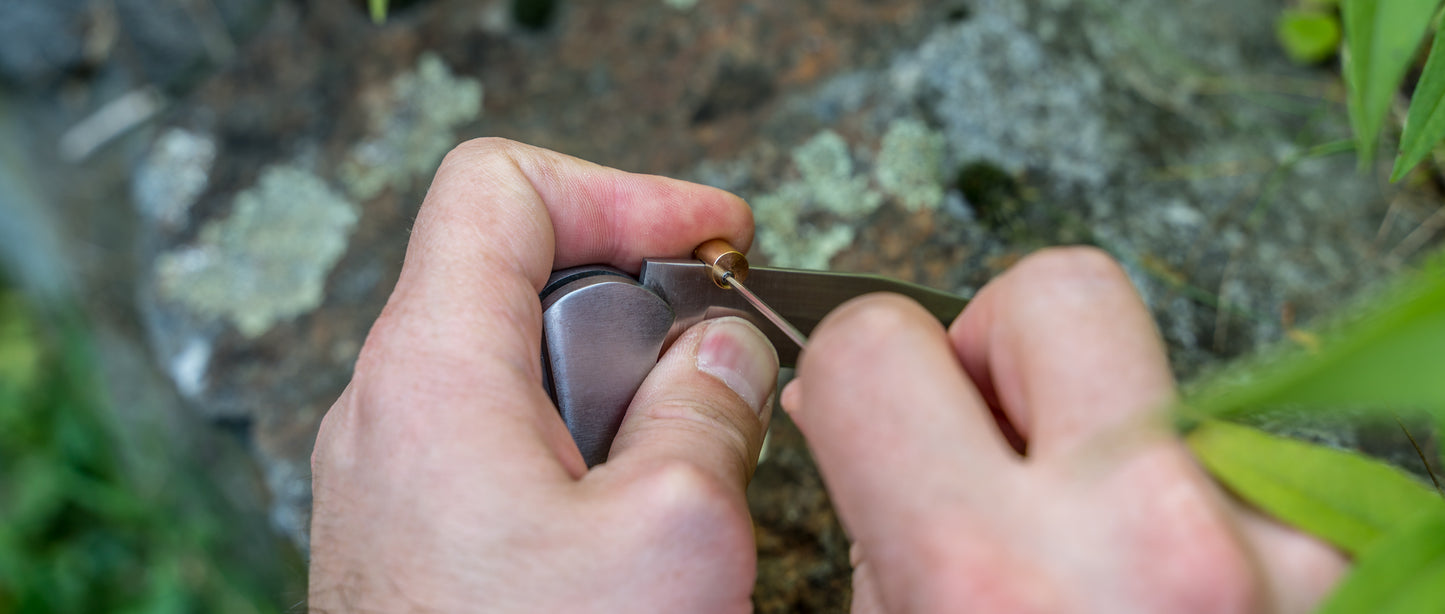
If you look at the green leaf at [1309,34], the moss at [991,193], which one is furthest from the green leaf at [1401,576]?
the green leaf at [1309,34]

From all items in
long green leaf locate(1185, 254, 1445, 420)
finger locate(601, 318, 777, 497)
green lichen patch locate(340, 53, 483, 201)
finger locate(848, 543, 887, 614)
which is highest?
long green leaf locate(1185, 254, 1445, 420)

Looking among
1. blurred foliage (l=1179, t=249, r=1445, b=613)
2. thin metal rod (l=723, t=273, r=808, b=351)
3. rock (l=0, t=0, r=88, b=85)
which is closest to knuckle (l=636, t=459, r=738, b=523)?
thin metal rod (l=723, t=273, r=808, b=351)

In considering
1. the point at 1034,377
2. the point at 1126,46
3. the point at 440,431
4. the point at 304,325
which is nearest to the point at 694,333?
the point at 440,431

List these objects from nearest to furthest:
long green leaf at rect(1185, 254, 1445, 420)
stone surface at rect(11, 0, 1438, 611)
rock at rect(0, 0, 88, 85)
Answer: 1. long green leaf at rect(1185, 254, 1445, 420)
2. stone surface at rect(11, 0, 1438, 611)
3. rock at rect(0, 0, 88, 85)

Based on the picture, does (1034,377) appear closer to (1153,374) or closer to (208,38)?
(1153,374)

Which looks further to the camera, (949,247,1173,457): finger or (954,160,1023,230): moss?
(954,160,1023,230): moss

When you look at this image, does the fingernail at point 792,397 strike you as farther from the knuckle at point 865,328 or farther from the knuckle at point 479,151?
the knuckle at point 479,151

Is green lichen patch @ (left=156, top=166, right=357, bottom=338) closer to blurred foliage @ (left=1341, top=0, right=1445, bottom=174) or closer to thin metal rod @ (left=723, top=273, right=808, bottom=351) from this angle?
thin metal rod @ (left=723, top=273, right=808, bottom=351)
